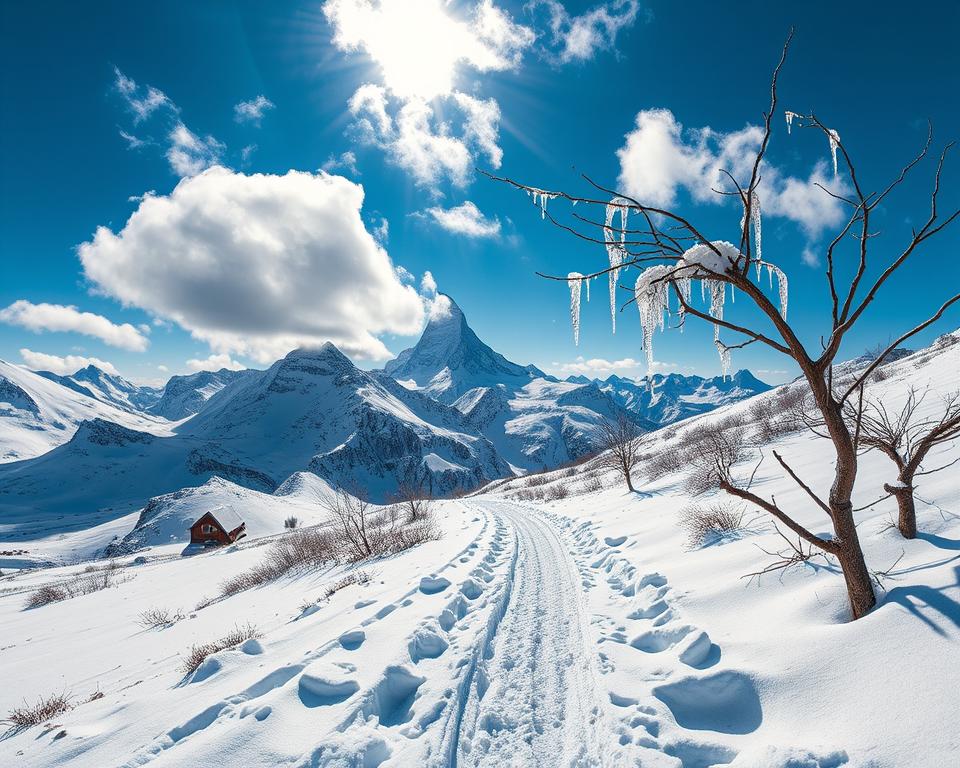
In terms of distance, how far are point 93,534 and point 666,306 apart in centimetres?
12619

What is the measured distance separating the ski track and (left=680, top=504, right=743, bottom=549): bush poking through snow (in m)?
1.96

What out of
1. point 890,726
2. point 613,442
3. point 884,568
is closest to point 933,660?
point 890,726

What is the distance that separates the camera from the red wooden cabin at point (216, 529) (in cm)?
5850

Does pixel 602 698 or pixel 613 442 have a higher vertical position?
pixel 613 442

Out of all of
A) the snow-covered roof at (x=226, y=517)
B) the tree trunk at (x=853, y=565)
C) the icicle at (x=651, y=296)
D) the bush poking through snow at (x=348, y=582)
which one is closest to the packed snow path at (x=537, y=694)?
the tree trunk at (x=853, y=565)

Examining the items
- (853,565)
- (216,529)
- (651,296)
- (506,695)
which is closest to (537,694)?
(506,695)

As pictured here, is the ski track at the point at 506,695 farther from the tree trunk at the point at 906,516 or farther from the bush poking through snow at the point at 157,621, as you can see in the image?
the bush poking through snow at the point at 157,621

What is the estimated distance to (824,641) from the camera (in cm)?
387

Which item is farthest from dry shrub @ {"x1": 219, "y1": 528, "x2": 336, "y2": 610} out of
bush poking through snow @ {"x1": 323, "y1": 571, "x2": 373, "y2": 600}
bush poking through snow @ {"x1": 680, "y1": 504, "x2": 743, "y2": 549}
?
bush poking through snow @ {"x1": 680, "y1": 504, "x2": 743, "y2": 549}

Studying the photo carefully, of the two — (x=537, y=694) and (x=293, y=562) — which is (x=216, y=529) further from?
(x=537, y=694)

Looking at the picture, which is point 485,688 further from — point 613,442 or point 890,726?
point 613,442

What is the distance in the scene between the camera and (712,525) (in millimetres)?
8961

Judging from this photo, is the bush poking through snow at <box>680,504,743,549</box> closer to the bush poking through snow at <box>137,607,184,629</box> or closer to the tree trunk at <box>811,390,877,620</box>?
the tree trunk at <box>811,390,877,620</box>

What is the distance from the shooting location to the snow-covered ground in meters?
3.26
